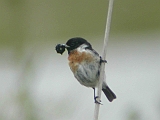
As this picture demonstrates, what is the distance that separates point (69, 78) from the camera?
3.11 m

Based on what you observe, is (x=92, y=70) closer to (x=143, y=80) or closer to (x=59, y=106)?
(x=59, y=106)

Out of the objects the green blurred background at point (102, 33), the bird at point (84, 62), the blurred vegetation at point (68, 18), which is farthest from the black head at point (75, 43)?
the blurred vegetation at point (68, 18)

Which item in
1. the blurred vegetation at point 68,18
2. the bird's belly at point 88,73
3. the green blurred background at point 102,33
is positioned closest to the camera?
the bird's belly at point 88,73

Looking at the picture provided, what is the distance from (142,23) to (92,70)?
187cm

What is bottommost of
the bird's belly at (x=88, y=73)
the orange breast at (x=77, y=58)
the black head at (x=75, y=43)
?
the bird's belly at (x=88, y=73)

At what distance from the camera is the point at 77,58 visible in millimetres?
1823

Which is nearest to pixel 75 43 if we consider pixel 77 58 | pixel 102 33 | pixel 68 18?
pixel 77 58

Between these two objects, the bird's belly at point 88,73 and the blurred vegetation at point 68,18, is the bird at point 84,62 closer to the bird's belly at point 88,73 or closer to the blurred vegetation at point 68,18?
the bird's belly at point 88,73

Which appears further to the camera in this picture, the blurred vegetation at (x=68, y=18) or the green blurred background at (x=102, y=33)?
the blurred vegetation at (x=68, y=18)

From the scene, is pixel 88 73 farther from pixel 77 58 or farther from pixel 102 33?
pixel 102 33

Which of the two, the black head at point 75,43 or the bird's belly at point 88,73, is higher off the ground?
the black head at point 75,43

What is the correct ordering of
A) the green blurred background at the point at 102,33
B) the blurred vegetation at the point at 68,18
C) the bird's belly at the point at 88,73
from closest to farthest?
the bird's belly at the point at 88,73
the green blurred background at the point at 102,33
the blurred vegetation at the point at 68,18

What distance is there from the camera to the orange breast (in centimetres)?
181

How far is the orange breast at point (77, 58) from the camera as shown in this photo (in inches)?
71.1
